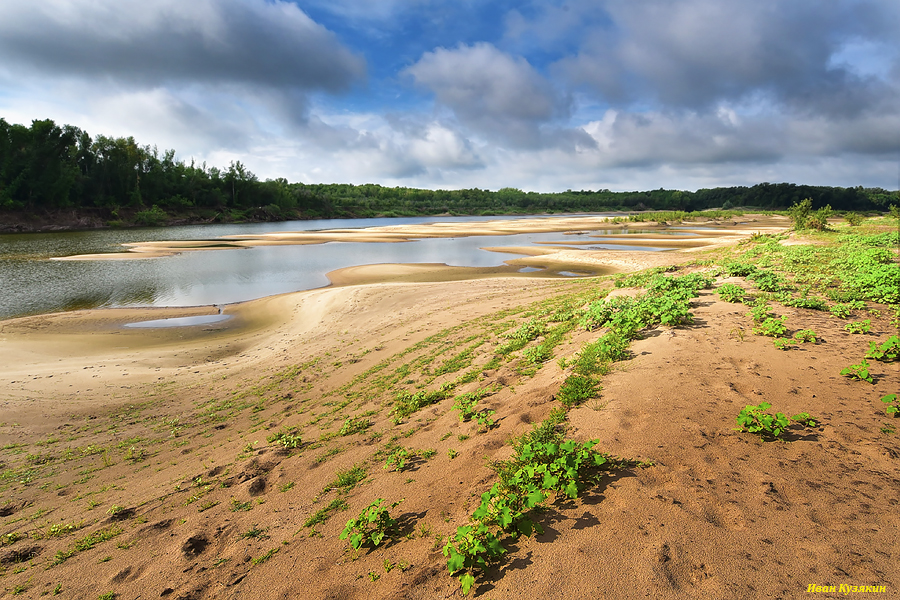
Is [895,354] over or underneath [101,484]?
over

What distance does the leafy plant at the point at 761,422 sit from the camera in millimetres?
4387

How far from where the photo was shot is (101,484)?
625 cm

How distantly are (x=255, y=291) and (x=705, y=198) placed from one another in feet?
596

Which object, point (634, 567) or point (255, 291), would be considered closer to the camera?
point (634, 567)

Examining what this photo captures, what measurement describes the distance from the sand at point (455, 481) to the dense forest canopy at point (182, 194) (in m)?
90.1

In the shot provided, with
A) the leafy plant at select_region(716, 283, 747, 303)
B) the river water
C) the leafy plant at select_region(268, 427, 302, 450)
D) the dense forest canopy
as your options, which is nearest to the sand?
the leafy plant at select_region(268, 427, 302, 450)

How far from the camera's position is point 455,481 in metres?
4.62

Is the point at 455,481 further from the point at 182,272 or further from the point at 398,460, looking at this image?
the point at 182,272

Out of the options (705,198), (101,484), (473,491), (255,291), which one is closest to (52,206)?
(255,291)

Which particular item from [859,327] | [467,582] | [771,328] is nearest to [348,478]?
[467,582]

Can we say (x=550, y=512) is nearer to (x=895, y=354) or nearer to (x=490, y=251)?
(x=895, y=354)

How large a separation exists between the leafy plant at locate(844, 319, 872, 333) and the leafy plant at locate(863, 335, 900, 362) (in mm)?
1307

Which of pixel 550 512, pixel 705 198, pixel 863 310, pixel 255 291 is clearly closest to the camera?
pixel 550 512

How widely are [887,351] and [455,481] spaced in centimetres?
644
